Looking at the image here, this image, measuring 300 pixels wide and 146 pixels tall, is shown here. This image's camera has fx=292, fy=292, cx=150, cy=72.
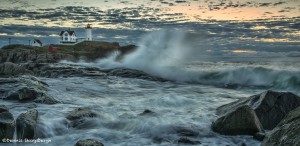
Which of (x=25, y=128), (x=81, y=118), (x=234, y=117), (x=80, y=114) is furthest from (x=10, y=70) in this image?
(x=234, y=117)

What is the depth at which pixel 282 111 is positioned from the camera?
9562 millimetres

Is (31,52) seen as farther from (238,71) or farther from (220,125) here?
(220,125)

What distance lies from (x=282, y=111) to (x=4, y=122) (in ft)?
27.4

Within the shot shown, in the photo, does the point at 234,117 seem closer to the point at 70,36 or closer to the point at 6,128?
the point at 6,128

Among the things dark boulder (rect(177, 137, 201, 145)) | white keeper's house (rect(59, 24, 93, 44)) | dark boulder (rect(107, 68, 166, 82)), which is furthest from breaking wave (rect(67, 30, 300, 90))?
white keeper's house (rect(59, 24, 93, 44))

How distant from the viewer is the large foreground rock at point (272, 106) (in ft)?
30.6

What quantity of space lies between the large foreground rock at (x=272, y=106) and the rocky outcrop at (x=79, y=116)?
465 cm

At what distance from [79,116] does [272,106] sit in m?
6.39

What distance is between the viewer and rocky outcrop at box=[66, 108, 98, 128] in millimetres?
9128

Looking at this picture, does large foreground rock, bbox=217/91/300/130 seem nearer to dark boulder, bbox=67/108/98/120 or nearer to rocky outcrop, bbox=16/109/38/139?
dark boulder, bbox=67/108/98/120

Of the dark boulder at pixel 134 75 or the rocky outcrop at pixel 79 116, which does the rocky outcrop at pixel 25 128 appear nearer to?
the rocky outcrop at pixel 79 116

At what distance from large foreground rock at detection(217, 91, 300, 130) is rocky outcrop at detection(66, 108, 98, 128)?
15.3ft

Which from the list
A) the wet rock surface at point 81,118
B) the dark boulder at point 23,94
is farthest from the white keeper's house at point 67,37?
the wet rock surface at point 81,118

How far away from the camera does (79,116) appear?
381 inches
